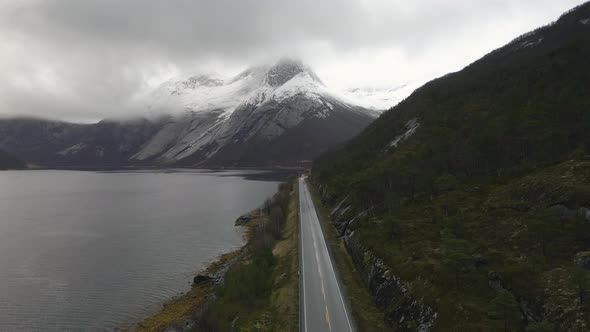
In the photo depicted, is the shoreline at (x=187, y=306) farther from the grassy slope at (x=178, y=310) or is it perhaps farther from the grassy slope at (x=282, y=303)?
the grassy slope at (x=282, y=303)

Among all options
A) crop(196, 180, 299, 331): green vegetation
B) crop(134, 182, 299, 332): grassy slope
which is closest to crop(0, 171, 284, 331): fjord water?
crop(134, 182, 299, 332): grassy slope

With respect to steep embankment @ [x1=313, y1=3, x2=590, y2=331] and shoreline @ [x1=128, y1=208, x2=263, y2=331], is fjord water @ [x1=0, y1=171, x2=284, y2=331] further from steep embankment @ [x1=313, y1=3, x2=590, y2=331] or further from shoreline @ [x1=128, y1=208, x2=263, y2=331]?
steep embankment @ [x1=313, y1=3, x2=590, y2=331]

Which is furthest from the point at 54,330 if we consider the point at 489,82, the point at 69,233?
the point at 489,82

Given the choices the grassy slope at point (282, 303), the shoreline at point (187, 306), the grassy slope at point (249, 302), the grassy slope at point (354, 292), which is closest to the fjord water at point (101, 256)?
the shoreline at point (187, 306)

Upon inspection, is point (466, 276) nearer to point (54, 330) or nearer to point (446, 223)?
point (446, 223)

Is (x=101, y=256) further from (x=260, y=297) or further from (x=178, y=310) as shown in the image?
(x=260, y=297)
